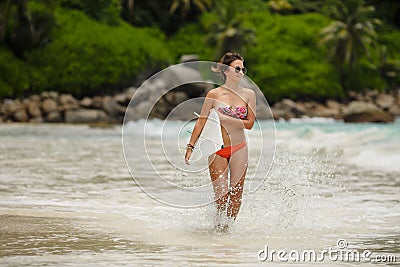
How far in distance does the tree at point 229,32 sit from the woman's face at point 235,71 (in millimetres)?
35548

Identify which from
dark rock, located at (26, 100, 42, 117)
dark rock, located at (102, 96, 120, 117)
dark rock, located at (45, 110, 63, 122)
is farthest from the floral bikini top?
dark rock, located at (102, 96, 120, 117)

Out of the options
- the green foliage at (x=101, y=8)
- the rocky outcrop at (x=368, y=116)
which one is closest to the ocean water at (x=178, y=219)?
the rocky outcrop at (x=368, y=116)

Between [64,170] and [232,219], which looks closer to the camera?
[232,219]

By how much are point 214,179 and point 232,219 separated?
428 millimetres

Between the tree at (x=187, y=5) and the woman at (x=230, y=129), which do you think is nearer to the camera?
the woman at (x=230, y=129)

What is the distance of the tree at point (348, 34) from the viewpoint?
45375mm

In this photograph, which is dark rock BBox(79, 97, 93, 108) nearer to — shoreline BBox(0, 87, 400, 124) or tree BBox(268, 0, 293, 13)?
shoreline BBox(0, 87, 400, 124)

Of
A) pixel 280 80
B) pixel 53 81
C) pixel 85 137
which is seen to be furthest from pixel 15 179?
pixel 280 80

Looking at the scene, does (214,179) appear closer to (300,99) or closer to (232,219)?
(232,219)

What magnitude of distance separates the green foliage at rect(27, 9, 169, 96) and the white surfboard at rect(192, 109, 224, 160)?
107ft

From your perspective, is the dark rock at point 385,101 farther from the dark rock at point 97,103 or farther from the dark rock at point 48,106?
the dark rock at point 48,106

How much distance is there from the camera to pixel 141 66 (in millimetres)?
40938

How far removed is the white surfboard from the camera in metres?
6.99

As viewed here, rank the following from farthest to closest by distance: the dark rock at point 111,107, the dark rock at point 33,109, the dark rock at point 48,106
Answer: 1. the dark rock at point 111,107
2. the dark rock at point 48,106
3. the dark rock at point 33,109
